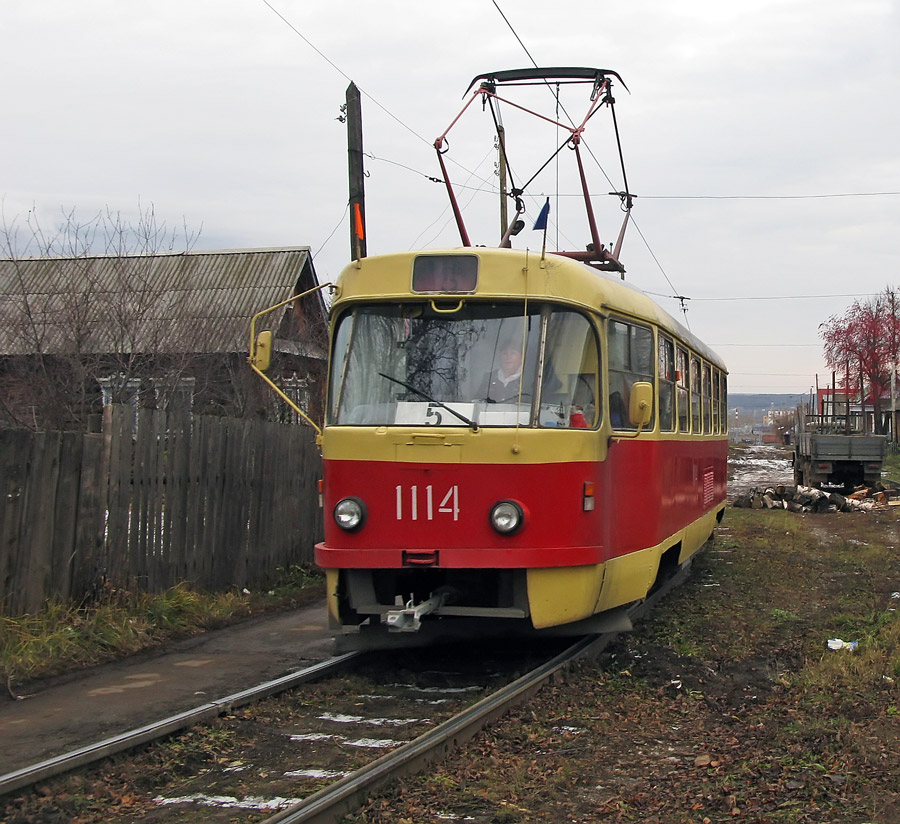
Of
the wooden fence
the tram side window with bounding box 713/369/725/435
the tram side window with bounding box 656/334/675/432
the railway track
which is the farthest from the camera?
the tram side window with bounding box 713/369/725/435

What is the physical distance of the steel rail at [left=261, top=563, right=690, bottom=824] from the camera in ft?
15.2

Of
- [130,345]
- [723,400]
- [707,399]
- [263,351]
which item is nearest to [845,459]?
[723,400]

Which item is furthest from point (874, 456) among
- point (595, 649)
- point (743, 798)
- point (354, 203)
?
point (743, 798)

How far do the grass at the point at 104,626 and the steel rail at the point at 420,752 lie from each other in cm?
320

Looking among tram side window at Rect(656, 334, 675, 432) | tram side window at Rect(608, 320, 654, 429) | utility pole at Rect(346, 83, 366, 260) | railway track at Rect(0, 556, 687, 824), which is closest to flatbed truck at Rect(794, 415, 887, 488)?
utility pole at Rect(346, 83, 366, 260)

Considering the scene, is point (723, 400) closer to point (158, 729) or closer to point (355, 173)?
point (355, 173)

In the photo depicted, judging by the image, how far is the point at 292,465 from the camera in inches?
502

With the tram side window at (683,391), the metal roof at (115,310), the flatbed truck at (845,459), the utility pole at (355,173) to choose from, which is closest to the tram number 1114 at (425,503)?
the tram side window at (683,391)

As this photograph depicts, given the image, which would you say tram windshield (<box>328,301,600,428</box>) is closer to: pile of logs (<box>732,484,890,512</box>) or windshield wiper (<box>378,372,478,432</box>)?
windshield wiper (<box>378,372,478,432</box>)

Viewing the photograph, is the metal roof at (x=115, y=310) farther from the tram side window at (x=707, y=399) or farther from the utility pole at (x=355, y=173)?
the tram side window at (x=707, y=399)

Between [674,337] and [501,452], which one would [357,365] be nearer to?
[501,452]

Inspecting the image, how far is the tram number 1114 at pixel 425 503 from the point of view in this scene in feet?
23.3

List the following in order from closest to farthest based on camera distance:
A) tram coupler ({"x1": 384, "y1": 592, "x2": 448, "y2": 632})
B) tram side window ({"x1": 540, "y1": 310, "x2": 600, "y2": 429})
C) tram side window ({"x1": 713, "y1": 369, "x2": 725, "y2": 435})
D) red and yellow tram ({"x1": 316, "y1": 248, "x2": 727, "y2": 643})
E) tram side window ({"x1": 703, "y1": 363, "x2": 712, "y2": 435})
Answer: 1. tram coupler ({"x1": 384, "y1": 592, "x2": 448, "y2": 632})
2. red and yellow tram ({"x1": 316, "y1": 248, "x2": 727, "y2": 643})
3. tram side window ({"x1": 540, "y1": 310, "x2": 600, "y2": 429})
4. tram side window ({"x1": 703, "y1": 363, "x2": 712, "y2": 435})
5. tram side window ({"x1": 713, "y1": 369, "x2": 725, "y2": 435})

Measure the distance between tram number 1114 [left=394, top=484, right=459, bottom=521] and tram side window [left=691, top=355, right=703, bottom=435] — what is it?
470 cm
